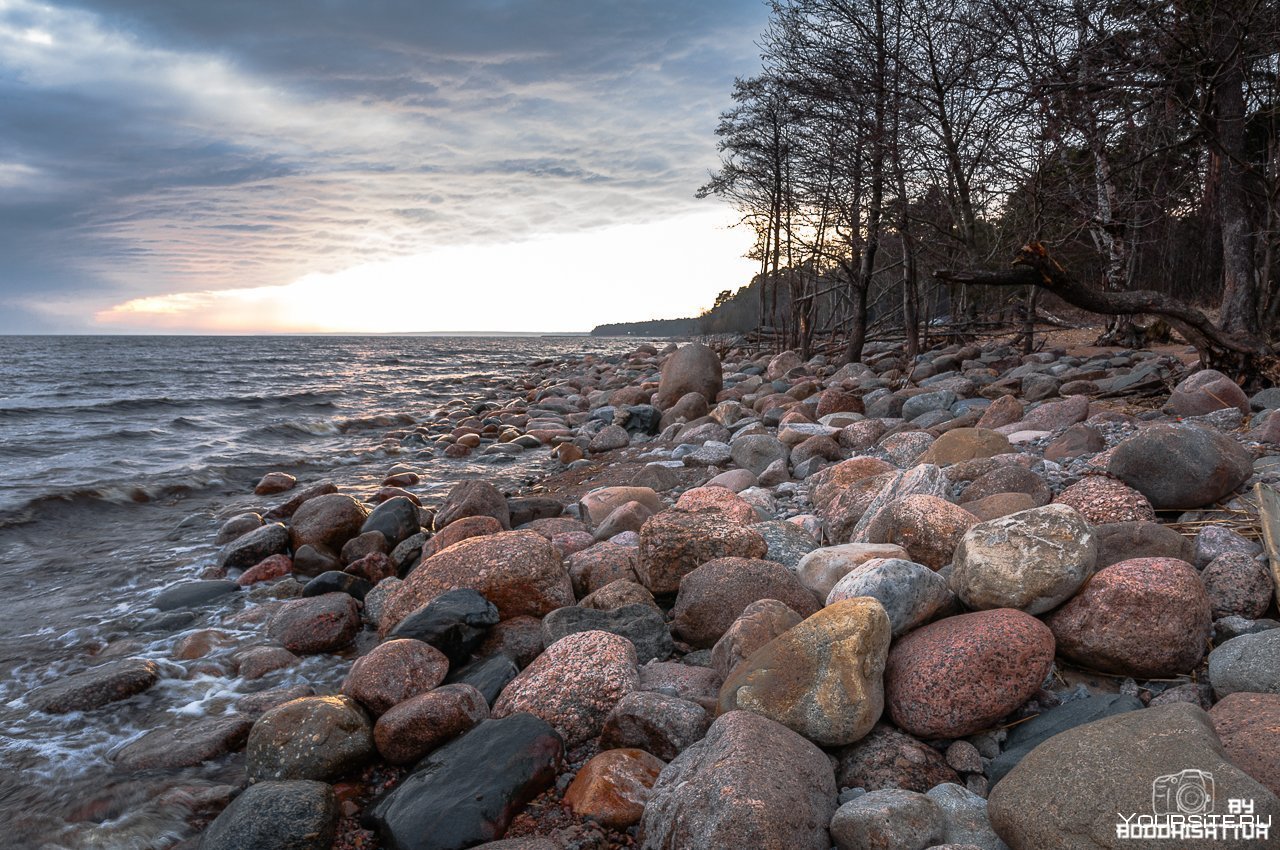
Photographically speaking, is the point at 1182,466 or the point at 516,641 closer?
the point at 1182,466

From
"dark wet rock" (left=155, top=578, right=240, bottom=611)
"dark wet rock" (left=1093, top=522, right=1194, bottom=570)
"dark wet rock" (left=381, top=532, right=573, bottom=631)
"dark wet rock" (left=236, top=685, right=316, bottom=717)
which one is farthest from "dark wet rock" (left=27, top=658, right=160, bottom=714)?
"dark wet rock" (left=1093, top=522, right=1194, bottom=570)

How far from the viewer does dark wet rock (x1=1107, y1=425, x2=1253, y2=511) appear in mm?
3768

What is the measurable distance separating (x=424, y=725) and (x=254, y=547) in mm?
4110

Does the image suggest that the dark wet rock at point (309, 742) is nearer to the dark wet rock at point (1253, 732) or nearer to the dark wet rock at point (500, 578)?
the dark wet rock at point (500, 578)

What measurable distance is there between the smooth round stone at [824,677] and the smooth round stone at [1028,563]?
50cm

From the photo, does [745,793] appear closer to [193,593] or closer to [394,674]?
[394,674]

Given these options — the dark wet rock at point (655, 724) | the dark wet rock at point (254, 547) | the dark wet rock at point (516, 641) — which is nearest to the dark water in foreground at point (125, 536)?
the dark wet rock at point (254, 547)

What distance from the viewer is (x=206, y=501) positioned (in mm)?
9008

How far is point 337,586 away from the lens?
541 centimetres

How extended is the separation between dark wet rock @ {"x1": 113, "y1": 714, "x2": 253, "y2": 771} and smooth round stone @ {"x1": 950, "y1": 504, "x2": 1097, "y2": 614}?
142 inches

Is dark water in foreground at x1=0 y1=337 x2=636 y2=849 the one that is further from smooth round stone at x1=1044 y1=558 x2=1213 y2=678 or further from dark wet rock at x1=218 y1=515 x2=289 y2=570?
smooth round stone at x1=1044 y1=558 x2=1213 y2=678

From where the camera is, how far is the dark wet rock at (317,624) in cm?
459

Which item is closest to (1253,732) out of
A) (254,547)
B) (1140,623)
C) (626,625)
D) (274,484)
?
(1140,623)

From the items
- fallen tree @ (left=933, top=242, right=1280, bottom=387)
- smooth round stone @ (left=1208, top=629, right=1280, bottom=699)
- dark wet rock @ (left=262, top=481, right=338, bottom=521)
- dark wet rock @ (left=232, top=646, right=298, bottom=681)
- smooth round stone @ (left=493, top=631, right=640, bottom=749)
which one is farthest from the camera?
dark wet rock @ (left=262, top=481, right=338, bottom=521)
